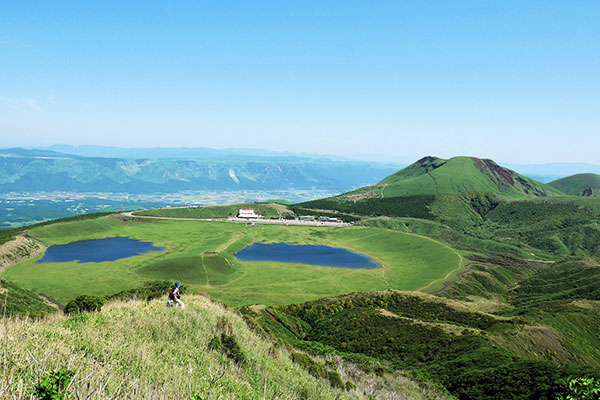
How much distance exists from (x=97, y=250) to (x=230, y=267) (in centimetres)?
4364

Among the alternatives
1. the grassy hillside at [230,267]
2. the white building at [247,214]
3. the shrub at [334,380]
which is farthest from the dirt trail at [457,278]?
the white building at [247,214]

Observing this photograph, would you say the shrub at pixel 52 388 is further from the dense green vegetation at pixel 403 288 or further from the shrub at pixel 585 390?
the shrub at pixel 585 390

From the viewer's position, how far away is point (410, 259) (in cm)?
10112

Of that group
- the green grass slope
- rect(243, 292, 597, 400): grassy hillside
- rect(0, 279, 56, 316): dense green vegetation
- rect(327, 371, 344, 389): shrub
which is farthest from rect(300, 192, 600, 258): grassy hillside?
the green grass slope

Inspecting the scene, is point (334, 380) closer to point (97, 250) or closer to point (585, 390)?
point (585, 390)

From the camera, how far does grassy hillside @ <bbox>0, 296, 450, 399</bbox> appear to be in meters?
6.92

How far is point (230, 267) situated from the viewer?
83.6 metres

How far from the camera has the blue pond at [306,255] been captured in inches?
3755

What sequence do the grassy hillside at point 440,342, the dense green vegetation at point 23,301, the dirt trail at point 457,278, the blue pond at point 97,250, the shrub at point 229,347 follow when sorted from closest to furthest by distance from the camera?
1. the shrub at point 229,347
2. the grassy hillside at point 440,342
3. the dense green vegetation at point 23,301
4. the dirt trail at point 457,278
5. the blue pond at point 97,250

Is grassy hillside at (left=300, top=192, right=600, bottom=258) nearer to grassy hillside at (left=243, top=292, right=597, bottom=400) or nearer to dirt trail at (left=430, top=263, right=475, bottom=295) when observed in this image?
dirt trail at (left=430, top=263, right=475, bottom=295)

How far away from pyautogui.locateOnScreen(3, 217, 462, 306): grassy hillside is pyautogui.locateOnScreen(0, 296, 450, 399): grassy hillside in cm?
4500

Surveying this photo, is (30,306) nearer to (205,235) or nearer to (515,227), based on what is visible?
(205,235)

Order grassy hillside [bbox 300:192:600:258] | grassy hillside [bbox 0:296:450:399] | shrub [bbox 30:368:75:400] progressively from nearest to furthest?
shrub [bbox 30:368:75:400] < grassy hillside [bbox 0:296:450:399] < grassy hillside [bbox 300:192:600:258]

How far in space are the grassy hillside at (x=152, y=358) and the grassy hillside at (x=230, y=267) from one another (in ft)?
148
